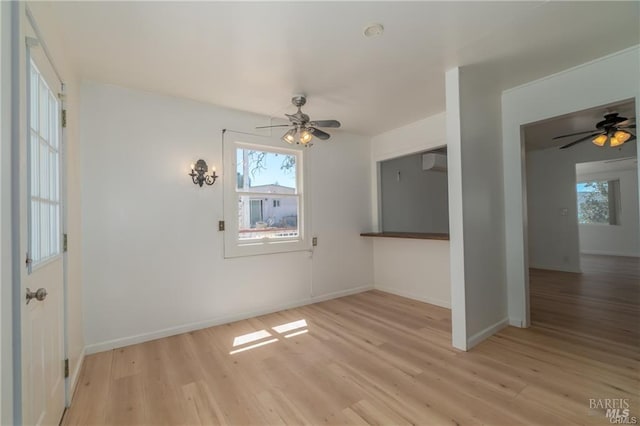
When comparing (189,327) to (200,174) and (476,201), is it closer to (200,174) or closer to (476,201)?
(200,174)

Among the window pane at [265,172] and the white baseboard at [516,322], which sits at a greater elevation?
the window pane at [265,172]

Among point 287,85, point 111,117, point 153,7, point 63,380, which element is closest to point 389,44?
point 287,85

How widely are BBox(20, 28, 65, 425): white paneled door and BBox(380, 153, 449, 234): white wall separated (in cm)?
469

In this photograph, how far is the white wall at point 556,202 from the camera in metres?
5.84

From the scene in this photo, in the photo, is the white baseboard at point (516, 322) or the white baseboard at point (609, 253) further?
the white baseboard at point (609, 253)

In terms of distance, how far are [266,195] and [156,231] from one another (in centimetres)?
141

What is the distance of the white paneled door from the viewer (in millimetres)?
1259

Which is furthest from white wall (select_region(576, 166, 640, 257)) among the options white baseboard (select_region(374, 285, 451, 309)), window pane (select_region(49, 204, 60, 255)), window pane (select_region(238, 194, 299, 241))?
window pane (select_region(49, 204, 60, 255))

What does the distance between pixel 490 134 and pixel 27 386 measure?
161 inches

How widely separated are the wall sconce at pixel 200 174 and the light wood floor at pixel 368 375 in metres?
1.76

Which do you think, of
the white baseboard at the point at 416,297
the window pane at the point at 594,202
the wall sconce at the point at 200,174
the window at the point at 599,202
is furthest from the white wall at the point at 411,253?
the window pane at the point at 594,202

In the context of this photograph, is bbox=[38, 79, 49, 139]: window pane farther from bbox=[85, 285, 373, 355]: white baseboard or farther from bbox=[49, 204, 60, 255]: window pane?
bbox=[85, 285, 373, 355]: white baseboard

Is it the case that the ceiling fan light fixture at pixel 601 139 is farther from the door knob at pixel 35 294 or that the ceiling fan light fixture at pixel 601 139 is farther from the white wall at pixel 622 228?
the white wall at pixel 622 228

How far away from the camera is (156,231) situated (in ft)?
9.95
